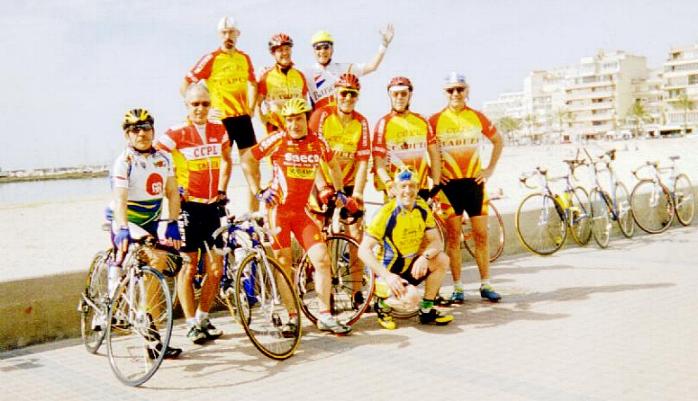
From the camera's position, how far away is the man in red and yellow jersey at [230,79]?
27.8ft

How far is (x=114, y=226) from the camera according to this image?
238 inches

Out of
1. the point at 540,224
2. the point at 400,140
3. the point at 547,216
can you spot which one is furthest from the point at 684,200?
the point at 400,140

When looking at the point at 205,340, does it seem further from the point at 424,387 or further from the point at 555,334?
the point at 555,334

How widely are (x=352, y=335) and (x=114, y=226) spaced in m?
2.22

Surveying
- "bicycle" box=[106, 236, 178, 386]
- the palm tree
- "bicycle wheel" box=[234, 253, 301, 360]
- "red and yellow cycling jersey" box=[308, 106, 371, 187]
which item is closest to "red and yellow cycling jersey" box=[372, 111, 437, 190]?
"red and yellow cycling jersey" box=[308, 106, 371, 187]

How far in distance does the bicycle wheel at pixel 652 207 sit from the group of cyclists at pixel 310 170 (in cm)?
550

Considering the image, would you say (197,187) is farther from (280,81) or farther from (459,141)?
(459,141)

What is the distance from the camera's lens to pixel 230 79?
8.53 m

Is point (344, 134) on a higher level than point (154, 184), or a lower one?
higher

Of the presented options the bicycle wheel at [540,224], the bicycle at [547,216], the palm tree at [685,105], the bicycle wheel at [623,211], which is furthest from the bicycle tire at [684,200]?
the palm tree at [685,105]

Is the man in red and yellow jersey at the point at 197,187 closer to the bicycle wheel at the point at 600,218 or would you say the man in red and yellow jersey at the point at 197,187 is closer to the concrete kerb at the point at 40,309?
the concrete kerb at the point at 40,309

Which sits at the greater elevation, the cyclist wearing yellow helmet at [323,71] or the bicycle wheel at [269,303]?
the cyclist wearing yellow helmet at [323,71]

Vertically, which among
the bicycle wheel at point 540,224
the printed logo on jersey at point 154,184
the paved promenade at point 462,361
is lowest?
the paved promenade at point 462,361

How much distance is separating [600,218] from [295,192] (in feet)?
20.6
